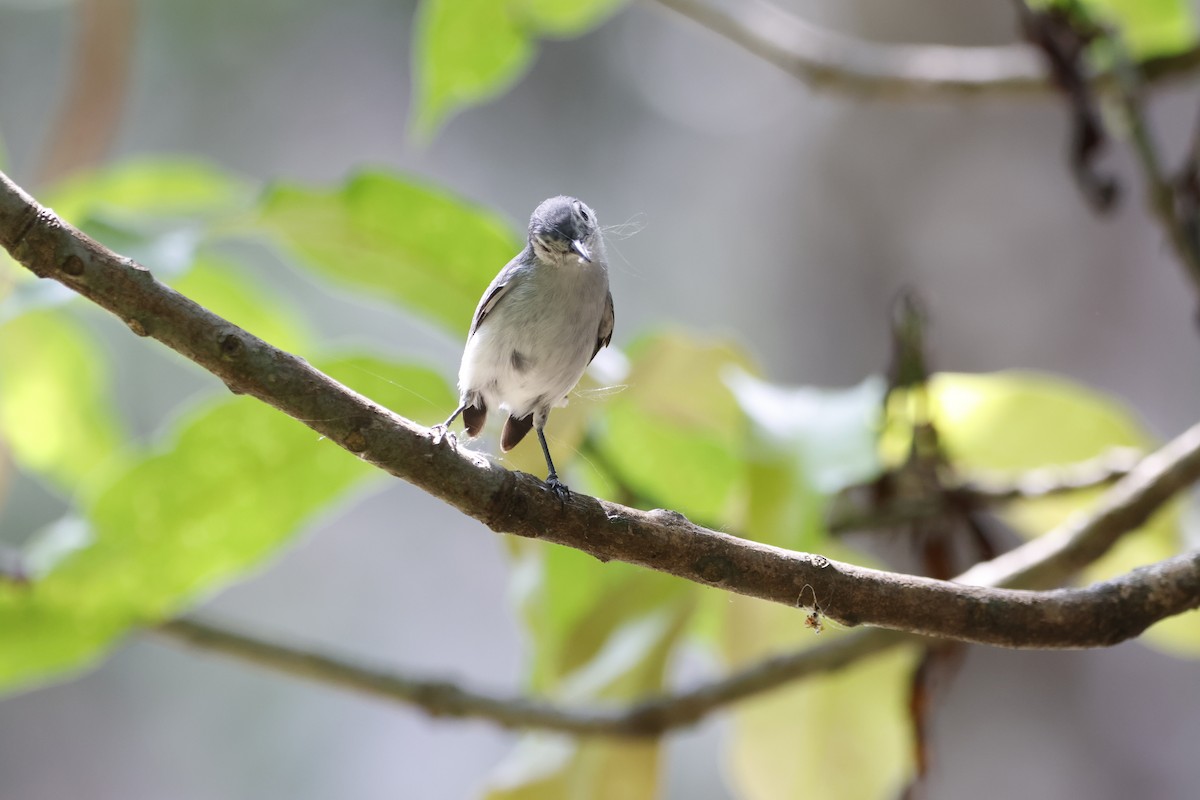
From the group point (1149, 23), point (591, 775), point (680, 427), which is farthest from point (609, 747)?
point (1149, 23)

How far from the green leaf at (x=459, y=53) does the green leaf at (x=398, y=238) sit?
77mm

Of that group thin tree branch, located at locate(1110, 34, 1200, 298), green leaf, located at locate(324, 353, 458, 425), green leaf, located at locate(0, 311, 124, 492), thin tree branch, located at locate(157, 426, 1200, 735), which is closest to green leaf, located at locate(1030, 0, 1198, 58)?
thin tree branch, located at locate(1110, 34, 1200, 298)

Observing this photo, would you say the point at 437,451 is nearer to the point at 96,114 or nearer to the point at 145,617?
the point at 145,617

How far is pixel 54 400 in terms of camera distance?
141 cm

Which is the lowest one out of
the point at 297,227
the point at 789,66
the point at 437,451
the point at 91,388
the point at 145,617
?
the point at 437,451

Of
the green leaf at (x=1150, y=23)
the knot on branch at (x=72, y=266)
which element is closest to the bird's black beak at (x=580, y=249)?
the knot on branch at (x=72, y=266)

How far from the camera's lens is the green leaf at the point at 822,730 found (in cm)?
120

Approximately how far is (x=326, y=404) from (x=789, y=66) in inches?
47.2

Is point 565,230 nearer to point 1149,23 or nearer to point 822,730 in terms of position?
point 822,730

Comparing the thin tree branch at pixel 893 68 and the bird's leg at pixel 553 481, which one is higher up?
the thin tree branch at pixel 893 68

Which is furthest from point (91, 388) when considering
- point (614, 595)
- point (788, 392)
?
point (788, 392)

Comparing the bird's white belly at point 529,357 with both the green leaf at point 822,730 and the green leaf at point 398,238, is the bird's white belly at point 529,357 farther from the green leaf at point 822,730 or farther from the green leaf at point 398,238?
the green leaf at point 822,730

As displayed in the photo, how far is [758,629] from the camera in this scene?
3.86 feet

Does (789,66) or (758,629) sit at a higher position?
(789,66)
